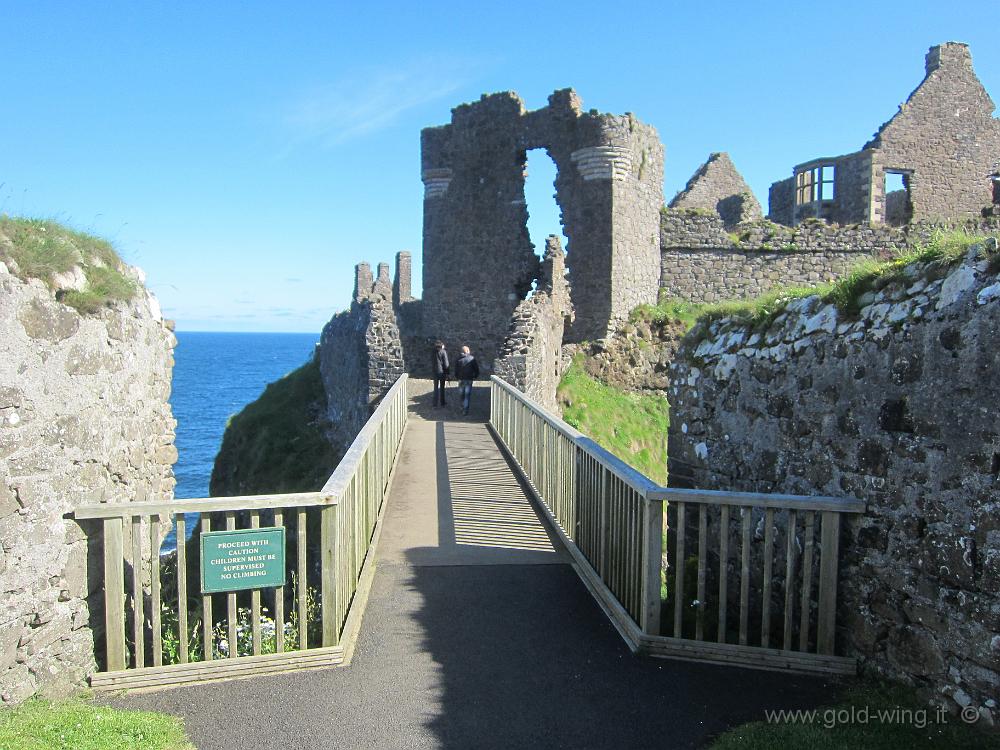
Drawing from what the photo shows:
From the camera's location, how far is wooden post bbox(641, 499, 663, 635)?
5203 mm

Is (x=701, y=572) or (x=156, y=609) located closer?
(x=156, y=609)

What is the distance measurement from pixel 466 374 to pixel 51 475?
41.7 feet

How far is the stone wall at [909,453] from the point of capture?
4109 millimetres

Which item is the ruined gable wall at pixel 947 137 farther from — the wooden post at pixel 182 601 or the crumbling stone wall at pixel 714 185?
the wooden post at pixel 182 601

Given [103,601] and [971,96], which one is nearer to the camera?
[103,601]

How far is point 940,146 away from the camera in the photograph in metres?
28.0

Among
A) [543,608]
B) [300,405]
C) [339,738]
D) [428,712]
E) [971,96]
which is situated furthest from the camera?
[971,96]

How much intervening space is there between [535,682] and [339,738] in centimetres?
123

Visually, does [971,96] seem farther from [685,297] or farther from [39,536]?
[39,536]

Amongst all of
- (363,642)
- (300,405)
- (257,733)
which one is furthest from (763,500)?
(300,405)

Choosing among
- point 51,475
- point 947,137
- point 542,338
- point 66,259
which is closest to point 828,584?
point 51,475

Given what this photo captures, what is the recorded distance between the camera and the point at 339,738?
4285mm

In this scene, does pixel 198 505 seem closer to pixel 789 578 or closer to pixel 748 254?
pixel 789 578

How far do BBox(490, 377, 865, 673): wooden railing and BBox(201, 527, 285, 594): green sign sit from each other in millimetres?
2347
